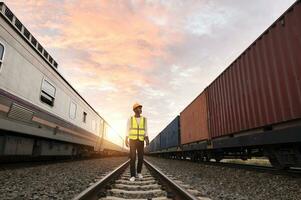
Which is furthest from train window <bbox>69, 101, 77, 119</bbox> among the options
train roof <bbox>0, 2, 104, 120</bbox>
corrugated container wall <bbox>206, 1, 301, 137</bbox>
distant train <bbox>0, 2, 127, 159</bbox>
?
corrugated container wall <bbox>206, 1, 301, 137</bbox>

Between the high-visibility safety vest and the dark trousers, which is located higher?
the high-visibility safety vest

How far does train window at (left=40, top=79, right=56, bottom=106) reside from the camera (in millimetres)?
8247

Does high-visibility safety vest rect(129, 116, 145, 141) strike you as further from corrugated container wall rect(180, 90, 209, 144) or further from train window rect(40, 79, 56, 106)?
corrugated container wall rect(180, 90, 209, 144)

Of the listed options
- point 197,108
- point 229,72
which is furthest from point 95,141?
point 229,72

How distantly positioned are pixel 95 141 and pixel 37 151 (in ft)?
28.2

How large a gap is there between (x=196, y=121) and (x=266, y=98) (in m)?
7.33

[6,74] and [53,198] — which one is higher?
[6,74]

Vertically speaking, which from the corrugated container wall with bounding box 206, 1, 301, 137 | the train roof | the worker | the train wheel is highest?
the train roof

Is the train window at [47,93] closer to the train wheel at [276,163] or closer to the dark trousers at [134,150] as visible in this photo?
the dark trousers at [134,150]

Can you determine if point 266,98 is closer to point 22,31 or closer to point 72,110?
point 22,31

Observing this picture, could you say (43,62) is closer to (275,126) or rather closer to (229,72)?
(229,72)

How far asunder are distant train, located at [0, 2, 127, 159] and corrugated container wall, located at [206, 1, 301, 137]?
6.11 m

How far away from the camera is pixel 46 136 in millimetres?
8305

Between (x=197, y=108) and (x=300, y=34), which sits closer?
(x=300, y=34)
